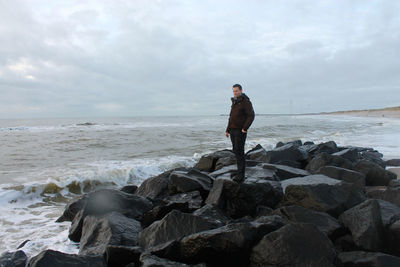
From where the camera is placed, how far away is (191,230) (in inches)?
148

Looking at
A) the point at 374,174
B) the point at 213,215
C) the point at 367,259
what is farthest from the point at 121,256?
the point at 374,174

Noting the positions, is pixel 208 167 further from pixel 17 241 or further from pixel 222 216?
pixel 17 241

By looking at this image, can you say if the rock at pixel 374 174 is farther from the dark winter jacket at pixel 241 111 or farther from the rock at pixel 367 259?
the rock at pixel 367 259

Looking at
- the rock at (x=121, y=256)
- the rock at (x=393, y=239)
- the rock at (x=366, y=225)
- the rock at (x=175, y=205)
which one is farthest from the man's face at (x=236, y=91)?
the rock at (x=121, y=256)

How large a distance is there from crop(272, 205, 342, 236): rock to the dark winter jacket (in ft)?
6.16

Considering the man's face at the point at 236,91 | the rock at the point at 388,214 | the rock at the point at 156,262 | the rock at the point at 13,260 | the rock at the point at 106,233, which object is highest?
the man's face at the point at 236,91

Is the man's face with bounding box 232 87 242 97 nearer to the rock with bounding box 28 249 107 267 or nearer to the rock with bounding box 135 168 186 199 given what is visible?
the rock with bounding box 135 168 186 199

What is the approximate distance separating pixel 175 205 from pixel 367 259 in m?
3.13

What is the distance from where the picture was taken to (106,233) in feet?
13.6

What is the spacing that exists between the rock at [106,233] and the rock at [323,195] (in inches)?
108

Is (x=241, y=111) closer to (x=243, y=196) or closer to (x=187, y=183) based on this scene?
(x=243, y=196)

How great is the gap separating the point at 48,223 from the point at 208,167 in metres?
4.75

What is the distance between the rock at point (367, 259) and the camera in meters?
2.90

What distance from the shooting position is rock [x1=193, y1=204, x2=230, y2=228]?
4.11 meters
